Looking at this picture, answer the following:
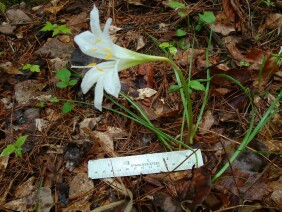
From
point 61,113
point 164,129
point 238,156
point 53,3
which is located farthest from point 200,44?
point 53,3

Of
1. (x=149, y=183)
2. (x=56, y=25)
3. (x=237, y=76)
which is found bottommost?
(x=149, y=183)

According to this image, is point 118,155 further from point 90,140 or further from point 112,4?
point 112,4

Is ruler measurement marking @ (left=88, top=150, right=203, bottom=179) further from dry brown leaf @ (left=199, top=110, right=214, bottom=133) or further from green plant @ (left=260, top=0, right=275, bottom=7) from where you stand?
green plant @ (left=260, top=0, right=275, bottom=7)

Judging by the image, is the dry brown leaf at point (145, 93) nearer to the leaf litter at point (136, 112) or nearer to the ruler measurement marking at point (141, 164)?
the leaf litter at point (136, 112)

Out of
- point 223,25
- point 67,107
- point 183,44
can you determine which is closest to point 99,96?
point 67,107

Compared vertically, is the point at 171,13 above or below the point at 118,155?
above

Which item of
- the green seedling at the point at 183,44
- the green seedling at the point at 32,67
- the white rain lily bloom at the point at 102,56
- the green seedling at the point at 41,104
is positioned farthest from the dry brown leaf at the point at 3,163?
the green seedling at the point at 183,44

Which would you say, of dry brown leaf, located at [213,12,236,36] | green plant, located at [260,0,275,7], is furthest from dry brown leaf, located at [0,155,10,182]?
green plant, located at [260,0,275,7]

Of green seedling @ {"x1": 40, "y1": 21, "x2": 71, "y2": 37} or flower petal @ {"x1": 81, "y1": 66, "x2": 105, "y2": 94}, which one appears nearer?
flower petal @ {"x1": 81, "y1": 66, "x2": 105, "y2": 94}
